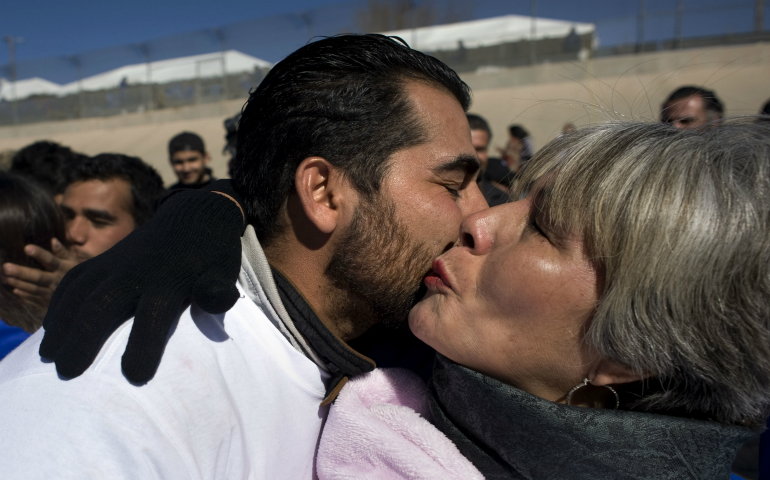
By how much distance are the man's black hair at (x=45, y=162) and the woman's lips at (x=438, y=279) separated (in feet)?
12.1

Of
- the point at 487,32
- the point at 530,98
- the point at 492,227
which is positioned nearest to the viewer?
the point at 492,227

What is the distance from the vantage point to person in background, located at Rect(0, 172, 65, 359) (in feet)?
7.56

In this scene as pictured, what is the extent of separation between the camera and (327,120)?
5.55 feet

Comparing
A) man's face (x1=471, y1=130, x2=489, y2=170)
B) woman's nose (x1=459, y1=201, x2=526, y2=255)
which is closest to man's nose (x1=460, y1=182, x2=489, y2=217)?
woman's nose (x1=459, y1=201, x2=526, y2=255)

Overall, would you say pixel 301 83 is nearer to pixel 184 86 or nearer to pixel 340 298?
pixel 340 298

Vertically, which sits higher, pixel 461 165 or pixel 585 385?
pixel 461 165

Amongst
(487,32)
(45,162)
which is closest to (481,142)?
(45,162)

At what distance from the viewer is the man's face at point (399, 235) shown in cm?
164

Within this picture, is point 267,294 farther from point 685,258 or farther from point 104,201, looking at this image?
point 104,201

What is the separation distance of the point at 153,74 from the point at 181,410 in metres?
24.2

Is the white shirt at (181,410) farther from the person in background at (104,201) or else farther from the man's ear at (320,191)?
the person in background at (104,201)

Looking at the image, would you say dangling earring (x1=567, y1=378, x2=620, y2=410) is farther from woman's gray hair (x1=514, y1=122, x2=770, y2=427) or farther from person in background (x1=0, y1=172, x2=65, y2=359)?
person in background (x1=0, y1=172, x2=65, y2=359)

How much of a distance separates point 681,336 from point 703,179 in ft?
1.04

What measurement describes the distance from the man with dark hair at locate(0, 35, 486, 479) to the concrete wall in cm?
741
